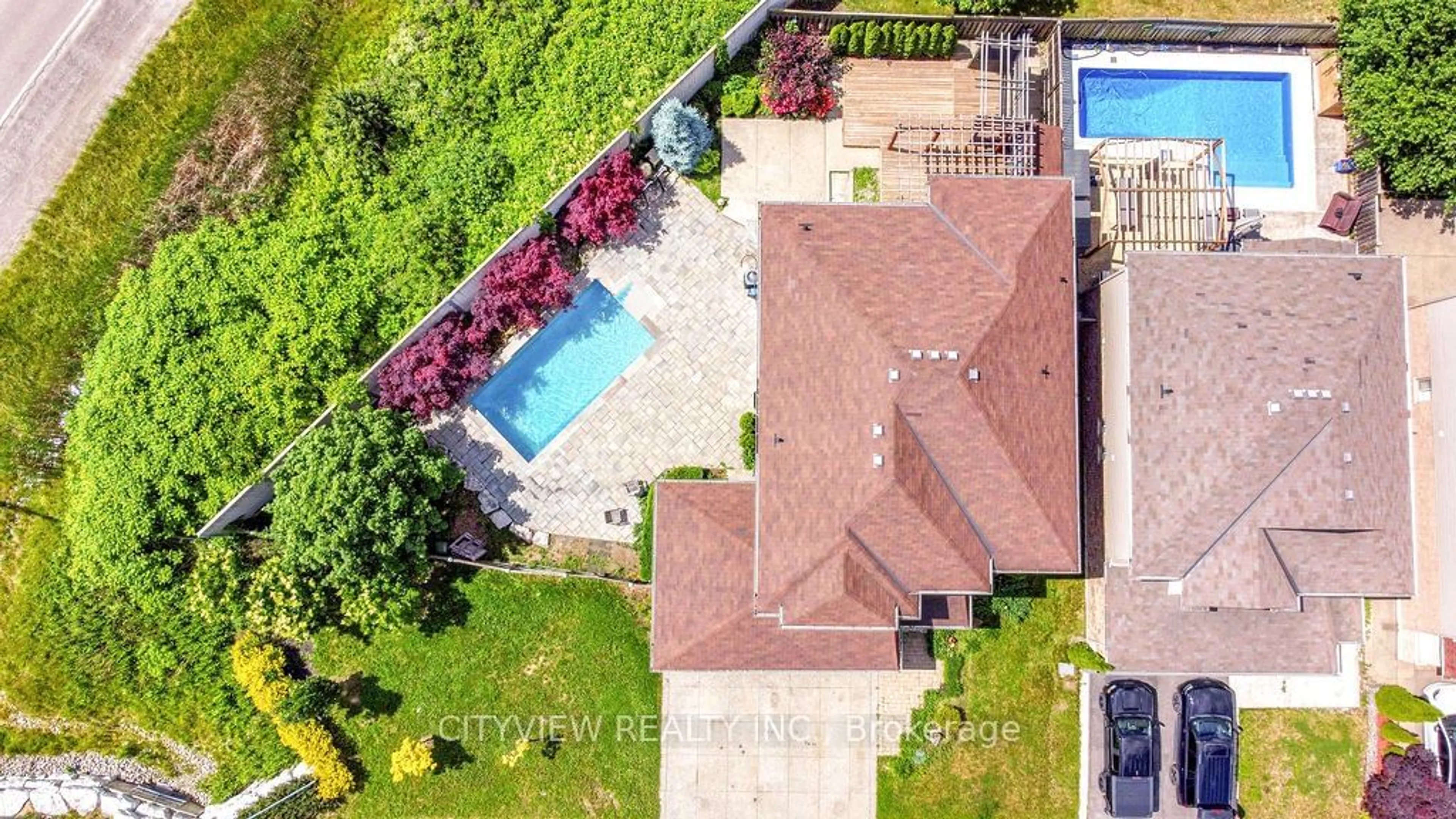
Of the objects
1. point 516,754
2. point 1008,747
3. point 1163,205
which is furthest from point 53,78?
point 1008,747

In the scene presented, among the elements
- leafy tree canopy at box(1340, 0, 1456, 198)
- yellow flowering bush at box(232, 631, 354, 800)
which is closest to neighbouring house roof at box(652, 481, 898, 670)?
yellow flowering bush at box(232, 631, 354, 800)

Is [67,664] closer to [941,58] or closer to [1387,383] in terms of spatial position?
[941,58]

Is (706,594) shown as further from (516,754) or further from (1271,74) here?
(1271,74)

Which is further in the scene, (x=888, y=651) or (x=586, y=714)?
(x=586, y=714)

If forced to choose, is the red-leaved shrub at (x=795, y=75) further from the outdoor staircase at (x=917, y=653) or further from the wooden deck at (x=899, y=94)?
the outdoor staircase at (x=917, y=653)

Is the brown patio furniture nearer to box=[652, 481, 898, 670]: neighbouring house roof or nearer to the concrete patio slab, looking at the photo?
the concrete patio slab

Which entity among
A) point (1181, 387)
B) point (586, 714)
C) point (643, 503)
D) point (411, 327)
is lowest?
point (586, 714)

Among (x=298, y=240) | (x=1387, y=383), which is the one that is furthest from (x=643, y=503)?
(x=1387, y=383)
